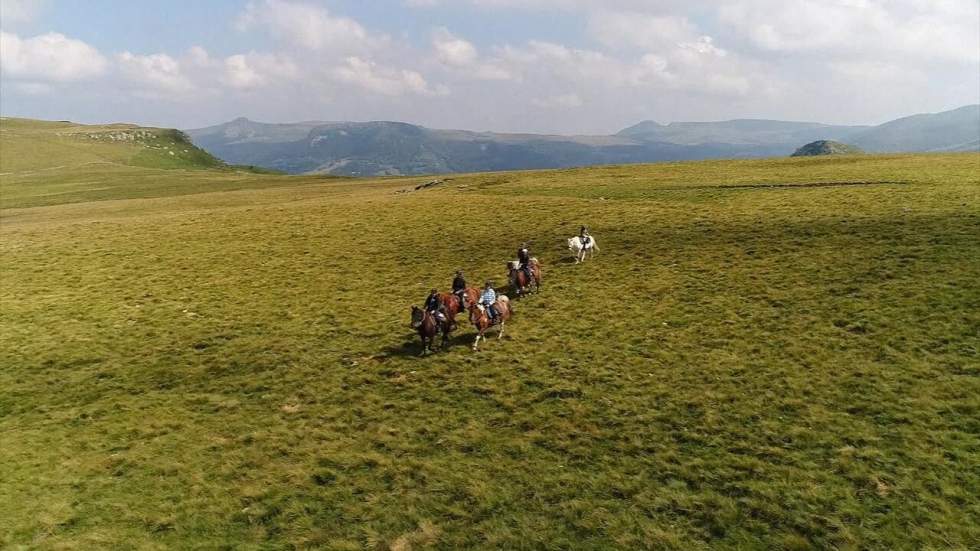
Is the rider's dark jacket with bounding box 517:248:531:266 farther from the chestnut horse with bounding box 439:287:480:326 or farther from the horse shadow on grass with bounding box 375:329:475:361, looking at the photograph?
the horse shadow on grass with bounding box 375:329:475:361

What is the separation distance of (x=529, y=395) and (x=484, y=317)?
567cm

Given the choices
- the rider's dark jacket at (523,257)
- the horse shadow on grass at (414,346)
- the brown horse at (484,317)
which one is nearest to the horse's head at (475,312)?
the brown horse at (484,317)

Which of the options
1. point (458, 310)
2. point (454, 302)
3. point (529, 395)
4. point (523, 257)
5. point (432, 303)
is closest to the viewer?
point (529, 395)

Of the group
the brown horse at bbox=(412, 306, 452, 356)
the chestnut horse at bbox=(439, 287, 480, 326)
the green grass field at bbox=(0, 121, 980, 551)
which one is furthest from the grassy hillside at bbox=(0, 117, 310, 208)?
the brown horse at bbox=(412, 306, 452, 356)

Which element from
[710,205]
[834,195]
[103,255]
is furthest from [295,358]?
[834,195]

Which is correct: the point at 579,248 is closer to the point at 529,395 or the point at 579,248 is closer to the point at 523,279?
the point at 523,279

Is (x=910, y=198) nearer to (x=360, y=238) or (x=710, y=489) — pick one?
(x=710, y=489)

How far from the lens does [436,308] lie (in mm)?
23797

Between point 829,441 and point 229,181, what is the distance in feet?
424

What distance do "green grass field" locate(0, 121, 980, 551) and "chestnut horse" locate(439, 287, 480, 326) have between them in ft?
4.92

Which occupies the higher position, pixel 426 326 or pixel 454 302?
pixel 454 302

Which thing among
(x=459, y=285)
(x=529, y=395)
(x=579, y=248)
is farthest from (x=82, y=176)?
(x=529, y=395)

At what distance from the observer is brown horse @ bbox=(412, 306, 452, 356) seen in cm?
2236

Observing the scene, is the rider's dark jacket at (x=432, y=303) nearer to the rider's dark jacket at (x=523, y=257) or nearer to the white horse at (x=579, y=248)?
the rider's dark jacket at (x=523, y=257)
